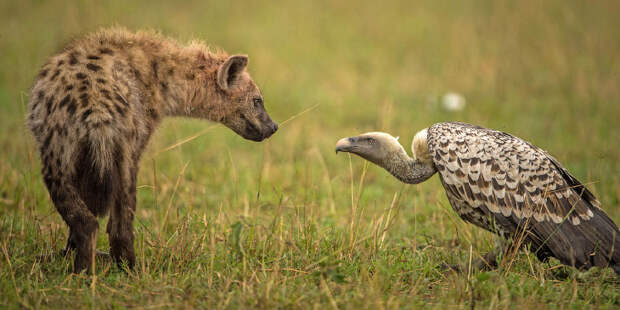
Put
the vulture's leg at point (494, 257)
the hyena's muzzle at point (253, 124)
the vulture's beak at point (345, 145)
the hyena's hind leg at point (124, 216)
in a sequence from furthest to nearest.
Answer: the hyena's muzzle at point (253, 124), the vulture's beak at point (345, 145), the vulture's leg at point (494, 257), the hyena's hind leg at point (124, 216)

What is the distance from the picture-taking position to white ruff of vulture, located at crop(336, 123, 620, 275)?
460cm

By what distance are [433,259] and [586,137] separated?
196 inches

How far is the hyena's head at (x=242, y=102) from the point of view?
509 centimetres

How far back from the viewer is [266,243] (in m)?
4.93

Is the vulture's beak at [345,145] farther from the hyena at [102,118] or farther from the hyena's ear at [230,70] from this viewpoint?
the hyena at [102,118]

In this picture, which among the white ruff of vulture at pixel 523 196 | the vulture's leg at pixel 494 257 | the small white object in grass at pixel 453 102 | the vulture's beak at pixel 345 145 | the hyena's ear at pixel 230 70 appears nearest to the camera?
the white ruff of vulture at pixel 523 196

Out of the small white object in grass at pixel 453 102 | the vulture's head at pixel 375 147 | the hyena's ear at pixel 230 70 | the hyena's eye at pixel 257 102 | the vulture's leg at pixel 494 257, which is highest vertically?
the small white object in grass at pixel 453 102

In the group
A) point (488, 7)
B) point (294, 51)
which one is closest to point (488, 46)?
point (488, 7)

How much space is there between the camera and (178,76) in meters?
4.85

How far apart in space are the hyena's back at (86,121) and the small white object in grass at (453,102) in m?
6.60

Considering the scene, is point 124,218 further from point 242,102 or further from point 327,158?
point 327,158


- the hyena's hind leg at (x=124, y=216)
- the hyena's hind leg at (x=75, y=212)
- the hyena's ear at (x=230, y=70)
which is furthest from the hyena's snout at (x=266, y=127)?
the hyena's hind leg at (x=75, y=212)

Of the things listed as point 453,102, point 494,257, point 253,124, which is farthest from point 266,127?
point 453,102

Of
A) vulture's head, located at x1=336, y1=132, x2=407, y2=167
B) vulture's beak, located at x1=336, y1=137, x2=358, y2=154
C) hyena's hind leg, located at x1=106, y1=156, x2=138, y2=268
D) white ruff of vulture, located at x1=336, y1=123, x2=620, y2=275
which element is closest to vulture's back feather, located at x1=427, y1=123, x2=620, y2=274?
white ruff of vulture, located at x1=336, y1=123, x2=620, y2=275
